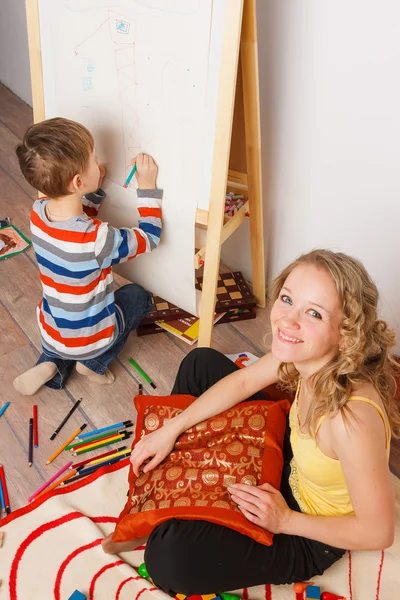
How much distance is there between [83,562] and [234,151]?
120 cm

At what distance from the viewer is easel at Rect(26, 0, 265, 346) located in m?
1.41

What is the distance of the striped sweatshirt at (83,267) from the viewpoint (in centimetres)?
164

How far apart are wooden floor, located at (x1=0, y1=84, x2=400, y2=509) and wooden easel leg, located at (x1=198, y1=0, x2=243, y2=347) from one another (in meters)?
0.21

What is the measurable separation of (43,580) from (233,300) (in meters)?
1.06

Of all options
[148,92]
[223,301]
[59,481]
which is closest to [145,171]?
[148,92]

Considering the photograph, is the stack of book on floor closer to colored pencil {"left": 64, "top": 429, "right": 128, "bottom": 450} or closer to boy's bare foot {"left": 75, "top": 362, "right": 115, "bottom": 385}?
boy's bare foot {"left": 75, "top": 362, "right": 115, "bottom": 385}

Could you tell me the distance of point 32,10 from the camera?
5.61 ft

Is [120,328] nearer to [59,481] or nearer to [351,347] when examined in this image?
[59,481]

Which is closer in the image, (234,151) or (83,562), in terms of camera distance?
(83,562)

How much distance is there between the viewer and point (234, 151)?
1855mm

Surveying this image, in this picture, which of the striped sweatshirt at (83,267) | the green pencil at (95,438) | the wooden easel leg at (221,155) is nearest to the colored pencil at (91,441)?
the green pencil at (95,438)

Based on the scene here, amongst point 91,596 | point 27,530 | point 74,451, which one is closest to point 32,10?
point 74,451

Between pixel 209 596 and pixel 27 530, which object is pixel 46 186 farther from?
pixel 209 596

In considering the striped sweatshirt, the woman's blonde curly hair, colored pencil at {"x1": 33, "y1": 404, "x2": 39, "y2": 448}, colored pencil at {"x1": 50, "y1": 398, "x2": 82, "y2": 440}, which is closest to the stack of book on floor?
the striped sweatshirt
